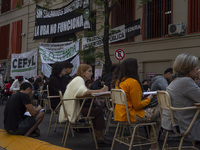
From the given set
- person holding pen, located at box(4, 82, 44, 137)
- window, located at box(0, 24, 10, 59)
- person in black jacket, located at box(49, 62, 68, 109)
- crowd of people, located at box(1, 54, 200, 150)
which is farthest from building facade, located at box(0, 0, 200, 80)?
window, located at box(0, 24, 10, 59)

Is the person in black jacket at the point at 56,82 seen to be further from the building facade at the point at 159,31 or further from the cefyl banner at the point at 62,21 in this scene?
the cefyl banner at the point at 62,21

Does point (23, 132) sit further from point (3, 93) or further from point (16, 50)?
point (16, 50)

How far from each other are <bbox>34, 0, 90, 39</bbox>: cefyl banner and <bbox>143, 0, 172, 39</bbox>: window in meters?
3.74

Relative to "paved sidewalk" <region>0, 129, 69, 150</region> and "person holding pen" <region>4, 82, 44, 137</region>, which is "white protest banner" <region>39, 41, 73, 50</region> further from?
"paved sidewalk" <region>0, 129, 69, 150</region>

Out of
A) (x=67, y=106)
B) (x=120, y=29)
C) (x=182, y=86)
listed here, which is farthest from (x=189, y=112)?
(x=120, y=29)

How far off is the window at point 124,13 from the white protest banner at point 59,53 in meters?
2.64

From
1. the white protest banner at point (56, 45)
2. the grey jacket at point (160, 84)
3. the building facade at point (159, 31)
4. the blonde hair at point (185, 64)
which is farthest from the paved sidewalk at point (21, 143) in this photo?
the white protest banner at point (56, 45)

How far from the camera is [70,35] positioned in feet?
63.5

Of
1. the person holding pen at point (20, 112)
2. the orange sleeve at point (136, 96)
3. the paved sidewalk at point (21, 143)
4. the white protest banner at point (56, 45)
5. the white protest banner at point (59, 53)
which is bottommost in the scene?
the paved sidewalk at point (21, 143)

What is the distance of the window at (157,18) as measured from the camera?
1352cm

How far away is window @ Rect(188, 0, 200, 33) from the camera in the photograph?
40.5ft

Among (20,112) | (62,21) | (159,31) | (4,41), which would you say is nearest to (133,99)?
(20,112)

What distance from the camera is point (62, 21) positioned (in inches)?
744

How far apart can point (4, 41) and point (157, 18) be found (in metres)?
17.2
